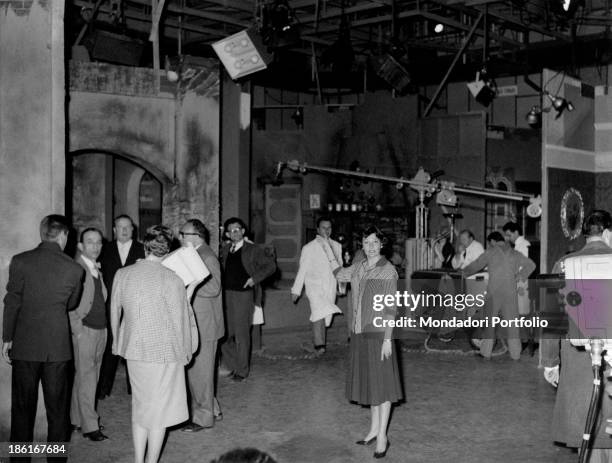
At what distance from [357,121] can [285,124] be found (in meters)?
→ 4.80

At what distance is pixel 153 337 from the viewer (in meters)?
4.49

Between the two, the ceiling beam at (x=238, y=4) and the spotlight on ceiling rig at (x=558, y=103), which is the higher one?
the ceiling beam at (x=238, y=4)

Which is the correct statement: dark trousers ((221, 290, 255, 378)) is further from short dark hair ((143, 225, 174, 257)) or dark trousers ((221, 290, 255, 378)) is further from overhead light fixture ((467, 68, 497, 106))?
overhead light fixture ((467, 68, 497, 106))

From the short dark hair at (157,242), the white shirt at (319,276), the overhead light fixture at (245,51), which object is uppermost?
the overhead light fixture at (245,51)

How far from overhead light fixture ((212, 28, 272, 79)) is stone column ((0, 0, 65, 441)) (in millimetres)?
3115

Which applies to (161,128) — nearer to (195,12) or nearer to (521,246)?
(521,246)

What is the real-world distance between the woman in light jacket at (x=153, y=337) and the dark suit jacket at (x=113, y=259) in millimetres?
1892

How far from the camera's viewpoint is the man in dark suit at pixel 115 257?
6.42 meters

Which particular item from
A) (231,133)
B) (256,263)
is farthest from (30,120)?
(231,133)

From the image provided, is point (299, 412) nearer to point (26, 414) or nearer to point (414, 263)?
point (26, 414)

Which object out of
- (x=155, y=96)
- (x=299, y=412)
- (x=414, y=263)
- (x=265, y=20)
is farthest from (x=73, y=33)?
(x=299, y=412)

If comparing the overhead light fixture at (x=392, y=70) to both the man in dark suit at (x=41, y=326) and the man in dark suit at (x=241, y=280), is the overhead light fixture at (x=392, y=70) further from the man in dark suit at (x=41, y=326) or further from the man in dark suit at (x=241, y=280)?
the man in dark suit at (x=41, y=326)

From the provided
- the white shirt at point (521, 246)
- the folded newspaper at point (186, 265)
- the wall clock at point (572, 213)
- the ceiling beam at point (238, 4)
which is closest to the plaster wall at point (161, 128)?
the folded newspaper at point (186, 265)

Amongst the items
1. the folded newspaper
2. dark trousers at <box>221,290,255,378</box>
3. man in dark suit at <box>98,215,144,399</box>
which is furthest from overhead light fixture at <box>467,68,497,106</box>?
the folded newspaper
